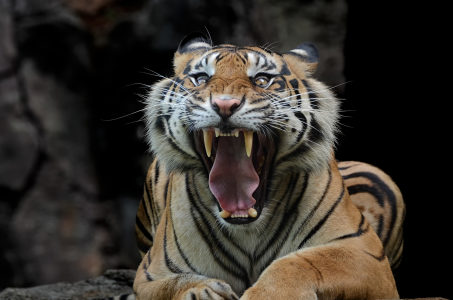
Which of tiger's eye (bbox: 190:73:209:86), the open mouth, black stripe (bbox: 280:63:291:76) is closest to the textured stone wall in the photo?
black stripe (bbox: 280:63:291:76)

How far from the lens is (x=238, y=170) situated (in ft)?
8.89

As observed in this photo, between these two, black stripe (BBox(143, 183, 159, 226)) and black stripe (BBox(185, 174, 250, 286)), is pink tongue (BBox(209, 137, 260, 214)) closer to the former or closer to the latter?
black stripe (BBox(185, 174, 250, 286))

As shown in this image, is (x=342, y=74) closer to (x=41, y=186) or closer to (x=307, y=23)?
(x=307, y=23)

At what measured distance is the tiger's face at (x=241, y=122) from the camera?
2.63m

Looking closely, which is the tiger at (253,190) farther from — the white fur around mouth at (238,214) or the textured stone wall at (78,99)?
the textured stone wall at (78,99)

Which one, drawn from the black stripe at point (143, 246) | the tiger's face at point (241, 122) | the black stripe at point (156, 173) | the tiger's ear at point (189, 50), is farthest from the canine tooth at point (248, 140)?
the black stripe at point (143, 246)

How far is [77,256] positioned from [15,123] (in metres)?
1.18

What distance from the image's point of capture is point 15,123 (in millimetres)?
5961

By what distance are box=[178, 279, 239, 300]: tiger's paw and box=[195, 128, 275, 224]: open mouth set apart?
0.23 metres

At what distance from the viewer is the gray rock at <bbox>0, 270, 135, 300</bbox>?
12.4ft

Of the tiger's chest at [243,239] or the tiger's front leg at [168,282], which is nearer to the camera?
the tiger's front leg at [168,282]

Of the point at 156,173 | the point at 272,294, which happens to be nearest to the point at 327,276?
the point at 272,294

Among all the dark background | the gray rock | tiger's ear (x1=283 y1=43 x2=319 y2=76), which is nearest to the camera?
tiger's ear (x1=283 y1=43 x2=319 y2=76)

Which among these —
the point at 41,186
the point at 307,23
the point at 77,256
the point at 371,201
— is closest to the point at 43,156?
the point at 41,186
